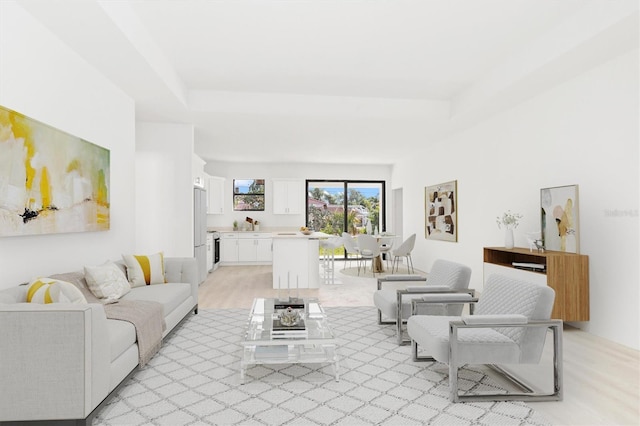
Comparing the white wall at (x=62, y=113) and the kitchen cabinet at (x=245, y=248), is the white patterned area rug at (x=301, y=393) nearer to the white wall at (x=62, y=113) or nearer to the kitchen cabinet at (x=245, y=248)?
the white wall at (x=62, y=113)

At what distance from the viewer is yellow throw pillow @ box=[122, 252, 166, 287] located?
4168 mm

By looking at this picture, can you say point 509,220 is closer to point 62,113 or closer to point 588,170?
point 588,170

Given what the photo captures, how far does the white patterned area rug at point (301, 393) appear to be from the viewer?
2.34 m

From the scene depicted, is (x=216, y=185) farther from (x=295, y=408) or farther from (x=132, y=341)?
(x=295, y=408)

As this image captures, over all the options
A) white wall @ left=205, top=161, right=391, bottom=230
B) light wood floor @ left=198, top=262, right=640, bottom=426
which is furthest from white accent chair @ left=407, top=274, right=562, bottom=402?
white wall @ left=205, top=161, right=391, bottom=230

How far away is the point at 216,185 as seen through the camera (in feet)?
32.3

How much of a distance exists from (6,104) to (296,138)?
5.09m

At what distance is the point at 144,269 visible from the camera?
168 inches

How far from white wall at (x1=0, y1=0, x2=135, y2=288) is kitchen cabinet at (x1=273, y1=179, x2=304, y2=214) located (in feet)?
18.7

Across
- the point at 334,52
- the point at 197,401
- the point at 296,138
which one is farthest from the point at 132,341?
the point at 296,138

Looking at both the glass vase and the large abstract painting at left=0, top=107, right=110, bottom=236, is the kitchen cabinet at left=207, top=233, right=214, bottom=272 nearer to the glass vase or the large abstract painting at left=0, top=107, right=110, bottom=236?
the large abstract painting at left=0, top=107, right=110, bottom=236

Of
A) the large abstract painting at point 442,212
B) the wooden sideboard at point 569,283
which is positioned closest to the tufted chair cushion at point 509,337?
the wooden sideboard at point 569,283

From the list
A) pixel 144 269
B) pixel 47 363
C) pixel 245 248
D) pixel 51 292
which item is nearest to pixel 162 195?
pixel 144 269

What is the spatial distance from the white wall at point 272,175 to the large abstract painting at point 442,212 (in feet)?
9.71
